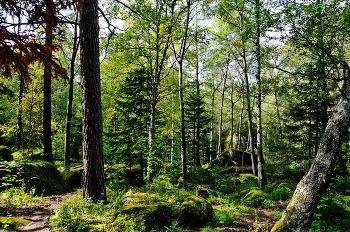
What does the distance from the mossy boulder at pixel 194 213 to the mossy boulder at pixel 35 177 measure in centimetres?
397

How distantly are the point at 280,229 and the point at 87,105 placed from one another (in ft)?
19.5

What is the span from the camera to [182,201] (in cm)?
518

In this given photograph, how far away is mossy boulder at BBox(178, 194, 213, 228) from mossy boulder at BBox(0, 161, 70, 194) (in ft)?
13.0

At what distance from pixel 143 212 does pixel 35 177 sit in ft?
13.1

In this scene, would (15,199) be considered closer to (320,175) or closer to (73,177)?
(73,177)

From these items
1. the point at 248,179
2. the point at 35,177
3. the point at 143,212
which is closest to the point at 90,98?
the point at 143,212

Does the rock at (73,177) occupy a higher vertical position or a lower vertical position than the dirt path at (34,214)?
lower

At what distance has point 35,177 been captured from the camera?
17.5ft

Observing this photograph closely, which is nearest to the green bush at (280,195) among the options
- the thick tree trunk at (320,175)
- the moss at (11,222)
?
the thick tree trunk at (320,175)

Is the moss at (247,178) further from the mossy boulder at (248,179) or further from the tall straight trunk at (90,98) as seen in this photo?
the tall straight trunk at (90,98)

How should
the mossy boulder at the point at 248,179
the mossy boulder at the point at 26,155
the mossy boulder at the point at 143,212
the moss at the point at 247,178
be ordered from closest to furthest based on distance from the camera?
the mossy boulder at the point at 143,212, the mossy boulder at the point at 26,155, the mossy boulder at the point at 248,179, the moss at the point at 247,178

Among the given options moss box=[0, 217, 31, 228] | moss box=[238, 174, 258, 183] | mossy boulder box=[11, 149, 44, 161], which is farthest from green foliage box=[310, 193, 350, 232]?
mossy boulder box=[11, 149, 44, 161]

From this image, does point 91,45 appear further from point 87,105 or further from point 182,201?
point 182,201

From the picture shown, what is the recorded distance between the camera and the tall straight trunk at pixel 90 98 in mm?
4211
